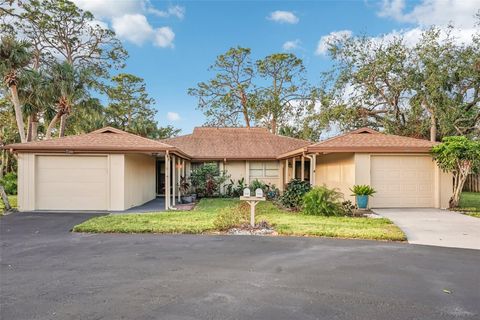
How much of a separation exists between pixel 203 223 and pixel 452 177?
1017 centimetres

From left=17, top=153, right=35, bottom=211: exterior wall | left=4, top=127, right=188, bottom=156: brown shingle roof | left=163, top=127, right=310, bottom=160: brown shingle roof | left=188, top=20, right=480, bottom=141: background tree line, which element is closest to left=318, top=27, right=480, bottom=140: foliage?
left=188, top=20, right=480, bottom=141: background tree line

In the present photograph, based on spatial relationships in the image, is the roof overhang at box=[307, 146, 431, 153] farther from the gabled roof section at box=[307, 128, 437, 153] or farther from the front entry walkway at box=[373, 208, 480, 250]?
the front entry walkway at box=[373, 208, 480, 250]

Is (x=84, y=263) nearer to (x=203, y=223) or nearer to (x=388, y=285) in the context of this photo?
(x=203, y=223)

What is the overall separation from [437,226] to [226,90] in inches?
920

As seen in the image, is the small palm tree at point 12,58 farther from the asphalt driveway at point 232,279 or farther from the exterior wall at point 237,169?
the asphalt driveway at point 232,279

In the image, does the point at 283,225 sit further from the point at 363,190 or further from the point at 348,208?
the point at 363,190

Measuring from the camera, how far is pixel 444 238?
8.07 meters

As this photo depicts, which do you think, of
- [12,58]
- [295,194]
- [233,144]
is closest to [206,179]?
[233,144]

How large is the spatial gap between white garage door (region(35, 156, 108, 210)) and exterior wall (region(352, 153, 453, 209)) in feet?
31.9

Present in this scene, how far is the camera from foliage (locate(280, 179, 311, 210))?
43.8ft

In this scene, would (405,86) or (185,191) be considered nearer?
(185,191)

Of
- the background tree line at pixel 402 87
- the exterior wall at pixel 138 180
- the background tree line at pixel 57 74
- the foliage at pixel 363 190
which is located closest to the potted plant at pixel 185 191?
the exterior wall at pixel 138 180

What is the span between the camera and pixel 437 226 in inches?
375

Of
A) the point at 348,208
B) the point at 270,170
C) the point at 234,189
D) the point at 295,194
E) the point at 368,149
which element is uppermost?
the point at 368,149
